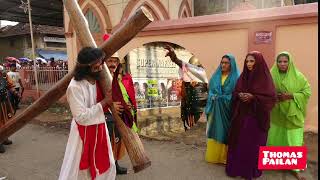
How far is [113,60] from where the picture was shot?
173 inches

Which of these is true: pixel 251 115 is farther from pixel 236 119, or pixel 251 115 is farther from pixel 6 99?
pixel 6 99

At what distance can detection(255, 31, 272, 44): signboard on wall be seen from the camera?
262 inches

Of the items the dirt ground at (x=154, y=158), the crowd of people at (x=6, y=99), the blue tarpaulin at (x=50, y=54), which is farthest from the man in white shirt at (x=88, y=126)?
the blue tarpaulin at (x=50, y=54)

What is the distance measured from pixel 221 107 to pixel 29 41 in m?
23.9

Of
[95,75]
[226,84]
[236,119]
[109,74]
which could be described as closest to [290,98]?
[236,119]

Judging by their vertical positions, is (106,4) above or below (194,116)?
above

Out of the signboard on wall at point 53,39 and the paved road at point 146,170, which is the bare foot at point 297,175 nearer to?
the paved road at point 146,170

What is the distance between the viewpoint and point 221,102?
4.71 metres

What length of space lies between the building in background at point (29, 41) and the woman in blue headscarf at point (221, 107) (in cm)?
2261

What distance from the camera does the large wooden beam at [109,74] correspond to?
2.52 m

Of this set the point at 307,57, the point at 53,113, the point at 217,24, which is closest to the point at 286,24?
the point at 307,57

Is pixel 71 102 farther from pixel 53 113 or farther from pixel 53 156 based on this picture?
pixel 53 113

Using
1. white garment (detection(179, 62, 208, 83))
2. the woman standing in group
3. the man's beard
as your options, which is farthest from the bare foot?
the man's beard

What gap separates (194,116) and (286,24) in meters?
2.60
